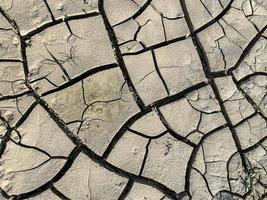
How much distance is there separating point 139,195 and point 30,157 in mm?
747

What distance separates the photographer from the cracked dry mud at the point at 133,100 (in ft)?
13.4

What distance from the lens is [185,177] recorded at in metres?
4.14

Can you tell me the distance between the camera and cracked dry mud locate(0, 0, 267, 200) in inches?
160

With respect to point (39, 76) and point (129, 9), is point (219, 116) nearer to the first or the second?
point (129, 9)

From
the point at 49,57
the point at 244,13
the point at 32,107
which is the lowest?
the point at 32,107

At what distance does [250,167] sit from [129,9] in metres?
1.36

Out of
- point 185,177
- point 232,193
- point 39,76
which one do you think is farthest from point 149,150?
point 39,76

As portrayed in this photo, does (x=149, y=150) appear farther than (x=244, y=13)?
No

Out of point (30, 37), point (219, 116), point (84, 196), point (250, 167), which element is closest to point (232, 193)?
point (250, 167)

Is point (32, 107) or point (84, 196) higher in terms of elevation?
A: point (32, 107)

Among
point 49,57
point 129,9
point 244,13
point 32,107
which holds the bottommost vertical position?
point 32,107

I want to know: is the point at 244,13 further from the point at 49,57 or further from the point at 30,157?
the point at 30,157

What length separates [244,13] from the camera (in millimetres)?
4426

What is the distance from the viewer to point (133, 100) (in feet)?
13.8
